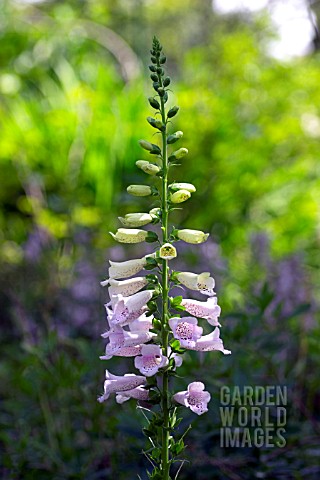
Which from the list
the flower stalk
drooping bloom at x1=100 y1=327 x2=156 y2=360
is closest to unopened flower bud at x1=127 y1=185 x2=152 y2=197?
the flower stalk

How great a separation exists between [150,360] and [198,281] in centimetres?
15

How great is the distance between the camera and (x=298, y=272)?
2764 mm

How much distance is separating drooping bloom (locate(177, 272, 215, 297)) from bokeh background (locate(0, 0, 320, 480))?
0.65 meters

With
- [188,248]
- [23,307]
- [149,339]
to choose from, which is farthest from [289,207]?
[149,339]

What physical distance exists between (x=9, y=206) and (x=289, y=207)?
198 cm

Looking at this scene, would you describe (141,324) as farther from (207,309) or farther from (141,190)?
(141,190)

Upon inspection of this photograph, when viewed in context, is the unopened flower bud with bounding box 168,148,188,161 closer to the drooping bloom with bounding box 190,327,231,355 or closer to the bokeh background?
the drooping bloom with bounding box 190,327,231,355

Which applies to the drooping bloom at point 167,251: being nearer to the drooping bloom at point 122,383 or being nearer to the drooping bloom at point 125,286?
the drooping bloom at point 125,286

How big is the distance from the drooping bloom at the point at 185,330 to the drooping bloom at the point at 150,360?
4 cm

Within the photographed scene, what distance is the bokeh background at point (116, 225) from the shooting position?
6.03ft

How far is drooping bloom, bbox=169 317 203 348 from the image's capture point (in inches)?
39.6

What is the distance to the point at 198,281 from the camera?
3.59ft

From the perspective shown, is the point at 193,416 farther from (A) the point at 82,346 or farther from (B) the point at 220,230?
(B) the point at 220,230

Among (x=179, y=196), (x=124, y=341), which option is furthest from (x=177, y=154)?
(x=124, y=341)
